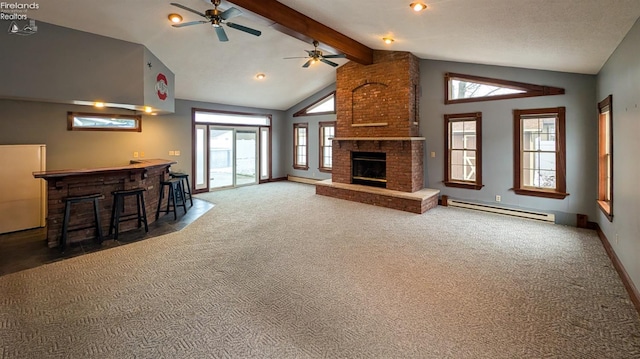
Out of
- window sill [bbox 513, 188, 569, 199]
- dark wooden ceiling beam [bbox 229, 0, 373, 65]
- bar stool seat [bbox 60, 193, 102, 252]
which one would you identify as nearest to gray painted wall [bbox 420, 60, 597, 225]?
window sill [bbox 513, 188, 569, 199]

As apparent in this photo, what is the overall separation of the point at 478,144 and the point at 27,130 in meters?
8.39

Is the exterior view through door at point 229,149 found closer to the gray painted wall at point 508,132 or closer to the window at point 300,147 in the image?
the window at point 300,147

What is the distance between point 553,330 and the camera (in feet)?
7.54

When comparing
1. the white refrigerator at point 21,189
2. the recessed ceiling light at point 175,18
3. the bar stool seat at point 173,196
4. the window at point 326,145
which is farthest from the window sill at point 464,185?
the white refrigerator at point 21,189

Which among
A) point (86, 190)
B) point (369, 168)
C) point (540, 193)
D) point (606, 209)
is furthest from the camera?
point (369, 168)

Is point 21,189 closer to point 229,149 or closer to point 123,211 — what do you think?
point 123,211

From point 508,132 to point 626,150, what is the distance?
8.73 ft

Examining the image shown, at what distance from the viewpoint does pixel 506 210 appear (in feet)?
18.9

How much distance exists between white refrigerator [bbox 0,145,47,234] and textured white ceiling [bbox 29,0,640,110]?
2.26 m

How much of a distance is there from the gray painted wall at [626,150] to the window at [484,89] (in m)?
1.46

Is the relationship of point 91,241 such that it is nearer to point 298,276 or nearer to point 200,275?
point 200,275

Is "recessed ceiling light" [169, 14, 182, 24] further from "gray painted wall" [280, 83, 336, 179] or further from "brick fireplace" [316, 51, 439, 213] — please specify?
"gray painted wall" [280, 83, 336, 179]

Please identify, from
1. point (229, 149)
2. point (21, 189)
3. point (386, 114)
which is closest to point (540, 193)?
point (386, 114)

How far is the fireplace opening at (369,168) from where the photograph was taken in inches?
281
